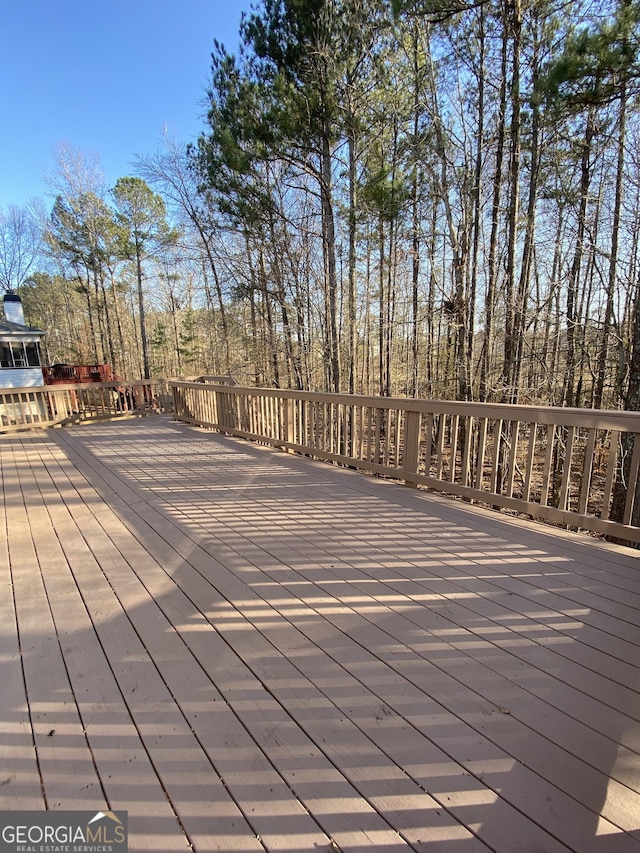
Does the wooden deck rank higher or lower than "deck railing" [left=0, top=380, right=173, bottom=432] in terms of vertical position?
lower

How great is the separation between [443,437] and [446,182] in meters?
6.03

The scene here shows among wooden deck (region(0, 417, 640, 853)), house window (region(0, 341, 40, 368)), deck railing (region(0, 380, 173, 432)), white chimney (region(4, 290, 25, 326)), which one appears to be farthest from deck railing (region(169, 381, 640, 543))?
white chimney (region(4, 290, 25, 326))

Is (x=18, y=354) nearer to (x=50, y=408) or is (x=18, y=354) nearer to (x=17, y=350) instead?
(x=17, y=350)

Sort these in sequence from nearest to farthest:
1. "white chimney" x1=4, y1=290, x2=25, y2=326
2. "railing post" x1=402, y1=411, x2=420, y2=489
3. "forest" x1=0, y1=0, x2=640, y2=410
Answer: "railing post" x1=402, y1=411, x2=420, y2=489 < "forest" x1=0, y1=0, x2=640, y2=410 < "white chimney" x1=4, y1=290, x2=25, y2=326

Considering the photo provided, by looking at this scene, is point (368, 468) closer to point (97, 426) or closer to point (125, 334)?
point (97, 426)

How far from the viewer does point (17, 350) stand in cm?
1368

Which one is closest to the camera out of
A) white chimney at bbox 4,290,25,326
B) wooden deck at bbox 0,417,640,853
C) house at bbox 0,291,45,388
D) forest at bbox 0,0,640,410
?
wooden deck at bbox 0,417,640,853

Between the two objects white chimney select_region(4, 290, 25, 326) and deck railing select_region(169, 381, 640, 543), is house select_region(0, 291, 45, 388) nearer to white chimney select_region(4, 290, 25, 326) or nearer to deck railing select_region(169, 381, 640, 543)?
white chimney select_region(4, 290, 25, 326)

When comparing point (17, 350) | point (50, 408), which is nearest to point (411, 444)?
point (50, 408)

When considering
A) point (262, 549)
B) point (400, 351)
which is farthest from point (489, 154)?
point (262, 549)

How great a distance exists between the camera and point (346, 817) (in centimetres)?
100

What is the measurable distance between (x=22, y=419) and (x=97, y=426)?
1312 millimetres

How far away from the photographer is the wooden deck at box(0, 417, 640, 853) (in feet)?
3.32

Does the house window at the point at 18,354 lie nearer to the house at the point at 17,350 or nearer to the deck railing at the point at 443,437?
the house at the point at 17,350
